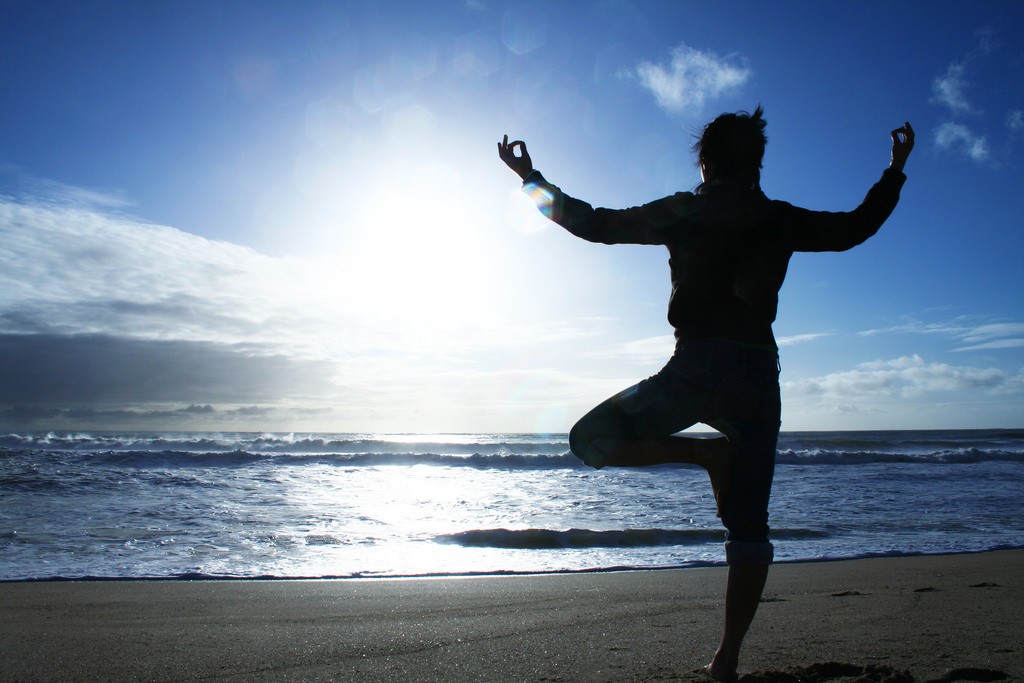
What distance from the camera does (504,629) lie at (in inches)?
126

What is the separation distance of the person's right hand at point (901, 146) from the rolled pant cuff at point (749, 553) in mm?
1262

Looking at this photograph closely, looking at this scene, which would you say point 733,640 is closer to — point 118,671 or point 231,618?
point 118,671

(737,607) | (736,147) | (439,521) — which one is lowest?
(439,521)

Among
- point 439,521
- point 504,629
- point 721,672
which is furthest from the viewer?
point 439,521

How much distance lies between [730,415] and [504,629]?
68.4 inches

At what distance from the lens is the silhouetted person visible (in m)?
2.04

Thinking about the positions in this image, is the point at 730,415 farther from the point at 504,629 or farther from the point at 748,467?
the point at 504,629

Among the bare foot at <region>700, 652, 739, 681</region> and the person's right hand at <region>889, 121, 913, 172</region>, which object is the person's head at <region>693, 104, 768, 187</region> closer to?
the person's right hand at <region>889, 121, 913, 172</region>

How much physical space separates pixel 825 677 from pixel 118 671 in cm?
244

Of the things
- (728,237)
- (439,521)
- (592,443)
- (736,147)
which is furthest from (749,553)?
(439,521)

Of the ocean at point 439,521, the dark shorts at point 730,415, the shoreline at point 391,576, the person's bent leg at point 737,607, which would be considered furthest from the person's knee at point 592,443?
the ocean at point 439,521

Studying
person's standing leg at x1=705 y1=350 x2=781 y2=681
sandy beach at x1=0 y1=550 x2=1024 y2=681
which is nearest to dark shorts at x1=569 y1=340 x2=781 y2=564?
person's standing leg at x1=705 y1=350 x2=781 y2=681

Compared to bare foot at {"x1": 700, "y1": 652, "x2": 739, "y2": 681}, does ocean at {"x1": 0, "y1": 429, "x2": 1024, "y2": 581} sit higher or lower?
lower

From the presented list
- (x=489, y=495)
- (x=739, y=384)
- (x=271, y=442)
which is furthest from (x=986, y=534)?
(x=271, y=442)
